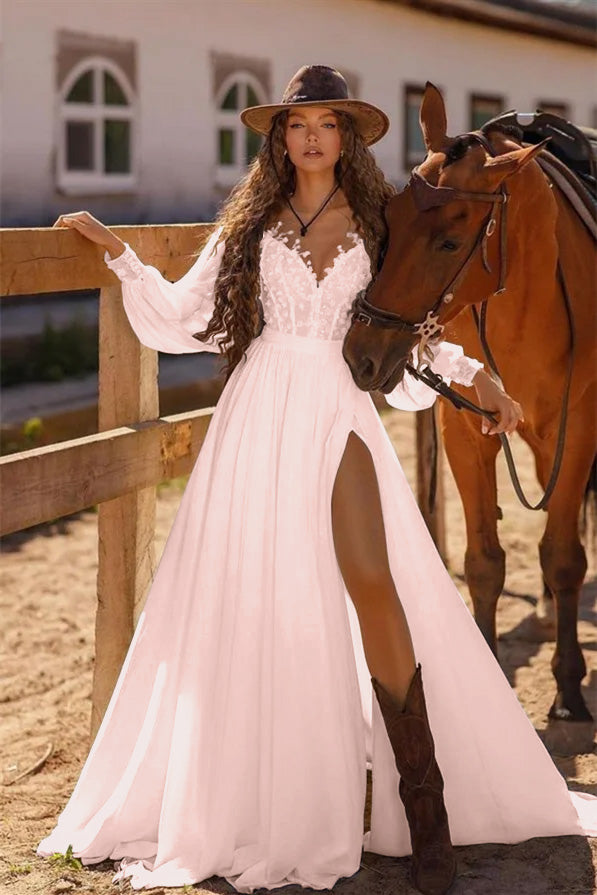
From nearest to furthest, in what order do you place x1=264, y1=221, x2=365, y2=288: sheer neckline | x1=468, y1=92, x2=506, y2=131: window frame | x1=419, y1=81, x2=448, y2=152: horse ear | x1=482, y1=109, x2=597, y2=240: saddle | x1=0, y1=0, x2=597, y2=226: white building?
x1=264, y1=221, x2=365, y2=288: sheer neckline < x1=419, y1=81, x2=448, y2=152: horse ear < x1=482, y1=109, x2=597, y2=240: saddle < x1=0, y1=0, x2=597, y2=226: white building < x1=468, y1=92, x2=506, y2=131: window frame

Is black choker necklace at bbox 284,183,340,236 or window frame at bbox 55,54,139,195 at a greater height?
window frame at bbox 55,54,139,195

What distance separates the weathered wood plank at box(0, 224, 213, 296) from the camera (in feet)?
10.2

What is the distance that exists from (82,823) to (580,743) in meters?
1.68

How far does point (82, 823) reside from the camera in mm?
→ 3193

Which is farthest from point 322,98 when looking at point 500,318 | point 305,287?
point 500,318

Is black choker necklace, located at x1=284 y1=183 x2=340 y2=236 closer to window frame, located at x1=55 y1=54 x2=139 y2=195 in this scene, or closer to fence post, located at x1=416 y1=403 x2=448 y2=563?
fence post, located at x1=416 y1=403 x2=448 y2=563

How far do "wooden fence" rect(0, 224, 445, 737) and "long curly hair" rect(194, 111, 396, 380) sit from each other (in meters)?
0.40

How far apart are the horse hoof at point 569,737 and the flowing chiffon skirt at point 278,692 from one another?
2.39 ft

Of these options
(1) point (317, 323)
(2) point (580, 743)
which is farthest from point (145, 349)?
(2) point (580, 743)

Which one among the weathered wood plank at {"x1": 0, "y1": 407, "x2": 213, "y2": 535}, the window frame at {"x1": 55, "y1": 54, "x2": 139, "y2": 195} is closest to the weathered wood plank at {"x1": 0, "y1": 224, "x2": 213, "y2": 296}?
the weathered wood plank at {"x1": 0, "y1": 407, "x2": 213, "y2": 535}

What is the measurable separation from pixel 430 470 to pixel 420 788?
8.36 feet

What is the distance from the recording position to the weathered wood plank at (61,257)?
122 inches

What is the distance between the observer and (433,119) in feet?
11.9

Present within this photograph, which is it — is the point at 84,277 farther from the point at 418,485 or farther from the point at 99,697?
the point at 418,485
